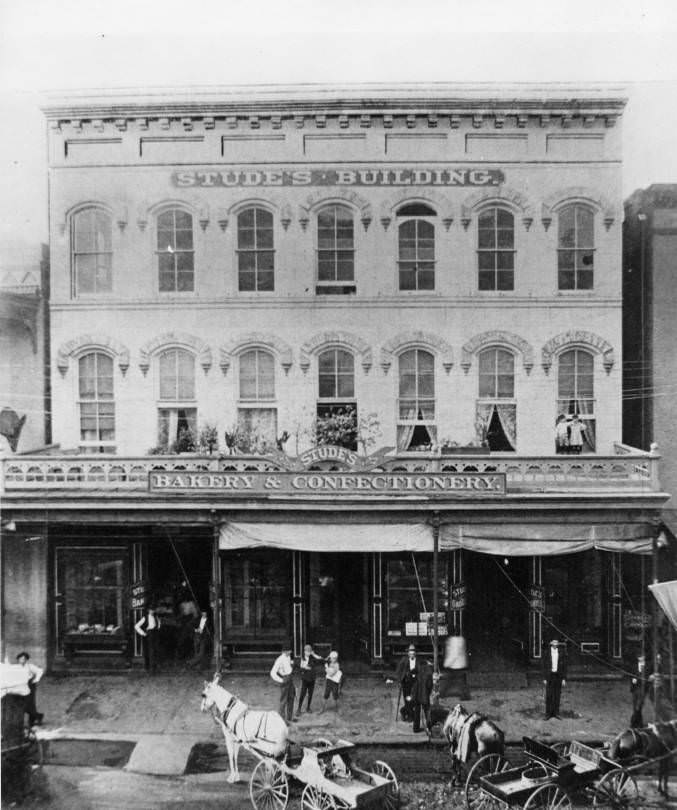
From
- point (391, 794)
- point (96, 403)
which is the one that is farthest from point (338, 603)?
point (96, 403)

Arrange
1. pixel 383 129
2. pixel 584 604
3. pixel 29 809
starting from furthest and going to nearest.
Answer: pixel 584 604 < pixel 383 129 < pixel 29 809

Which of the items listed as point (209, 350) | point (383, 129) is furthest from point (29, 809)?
point (383, 129)

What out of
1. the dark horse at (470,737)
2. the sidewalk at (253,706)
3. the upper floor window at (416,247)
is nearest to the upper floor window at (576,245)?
the upper floor window at (416,247)

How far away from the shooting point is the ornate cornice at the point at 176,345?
580 inches

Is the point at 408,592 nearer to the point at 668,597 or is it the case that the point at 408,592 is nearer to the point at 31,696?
the point at 668,597

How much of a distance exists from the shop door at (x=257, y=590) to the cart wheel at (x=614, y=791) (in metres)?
7.39

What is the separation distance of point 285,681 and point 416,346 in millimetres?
7101

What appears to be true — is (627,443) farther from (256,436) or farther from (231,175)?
(231,175)

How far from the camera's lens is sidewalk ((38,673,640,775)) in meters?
11.7

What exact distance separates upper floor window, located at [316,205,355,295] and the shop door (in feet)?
19.4

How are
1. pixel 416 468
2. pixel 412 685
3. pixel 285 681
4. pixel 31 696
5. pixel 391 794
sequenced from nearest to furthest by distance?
1. pixel 391 794
2. pixel 31 696
3. pixel 285 681
4. pixel 412 685
5. pixel 416 468

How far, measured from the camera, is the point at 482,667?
1455cm

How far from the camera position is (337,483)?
42.9 feet

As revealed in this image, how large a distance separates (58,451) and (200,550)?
3.72 m
